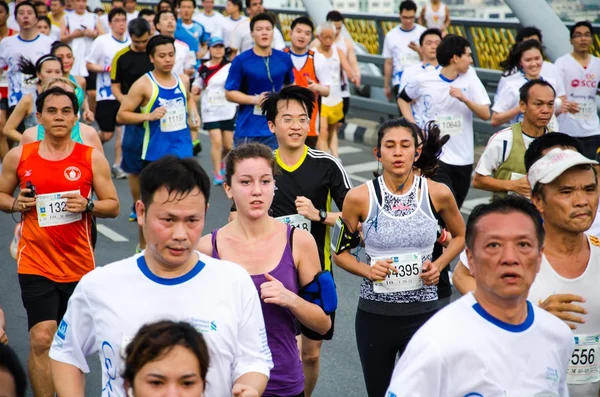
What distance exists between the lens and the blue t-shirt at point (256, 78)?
10047 millimetres

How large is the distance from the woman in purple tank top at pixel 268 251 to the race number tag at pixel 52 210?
1645 millimetres

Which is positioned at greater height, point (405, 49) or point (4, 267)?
point (405, 49)

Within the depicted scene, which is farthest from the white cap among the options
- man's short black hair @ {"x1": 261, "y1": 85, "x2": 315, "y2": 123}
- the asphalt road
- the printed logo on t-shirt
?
the printed logo on t-shirt

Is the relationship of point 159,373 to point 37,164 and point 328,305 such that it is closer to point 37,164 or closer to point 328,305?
point 328,305

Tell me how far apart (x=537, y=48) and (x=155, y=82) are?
3562 millimetres

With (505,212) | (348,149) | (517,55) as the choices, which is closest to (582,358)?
(505,212)

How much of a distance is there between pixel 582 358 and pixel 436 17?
39.7 feet

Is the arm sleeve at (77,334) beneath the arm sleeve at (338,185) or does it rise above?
beneath

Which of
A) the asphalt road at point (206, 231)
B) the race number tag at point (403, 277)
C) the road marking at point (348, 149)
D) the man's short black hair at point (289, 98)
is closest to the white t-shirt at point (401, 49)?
the road marking at point (348, 149)

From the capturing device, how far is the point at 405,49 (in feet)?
47.0

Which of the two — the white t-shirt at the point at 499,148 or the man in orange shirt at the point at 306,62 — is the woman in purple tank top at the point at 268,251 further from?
the man in orange shirt at the point at 306,62

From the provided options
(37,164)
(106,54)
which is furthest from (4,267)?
(106,54)

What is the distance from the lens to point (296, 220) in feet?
19.9

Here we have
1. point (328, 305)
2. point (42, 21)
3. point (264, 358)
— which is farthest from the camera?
point (42, 21)
